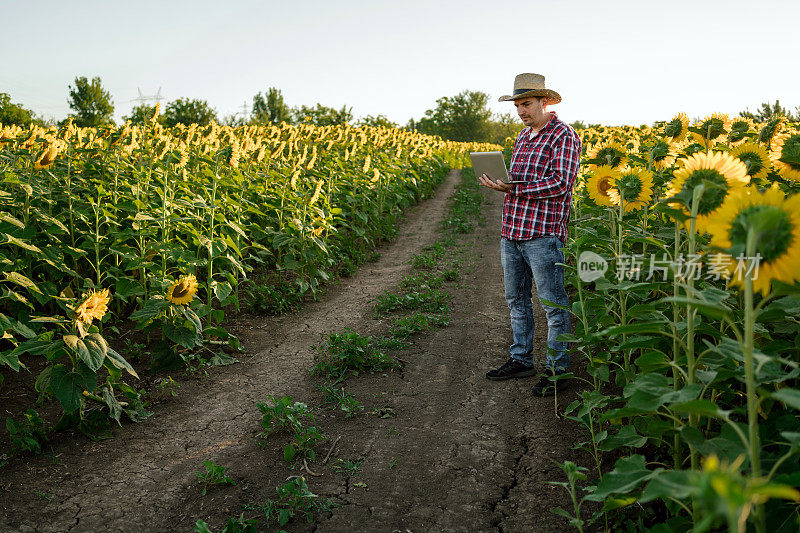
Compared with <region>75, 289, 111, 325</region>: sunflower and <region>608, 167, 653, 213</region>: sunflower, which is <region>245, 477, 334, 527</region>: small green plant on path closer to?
<region>75, 289, 111, 325</region>: sunflower

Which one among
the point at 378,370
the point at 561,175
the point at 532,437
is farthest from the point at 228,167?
the point at 532,437

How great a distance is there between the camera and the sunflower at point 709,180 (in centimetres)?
168

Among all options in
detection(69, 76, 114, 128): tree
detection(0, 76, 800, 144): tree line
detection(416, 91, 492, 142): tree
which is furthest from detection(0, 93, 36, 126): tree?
detection(416, 91, 492, 142): tree

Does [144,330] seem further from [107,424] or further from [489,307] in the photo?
[489,307]

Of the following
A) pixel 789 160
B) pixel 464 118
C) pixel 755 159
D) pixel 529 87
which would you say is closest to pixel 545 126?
pixel 529 87

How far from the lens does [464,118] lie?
51531 mm

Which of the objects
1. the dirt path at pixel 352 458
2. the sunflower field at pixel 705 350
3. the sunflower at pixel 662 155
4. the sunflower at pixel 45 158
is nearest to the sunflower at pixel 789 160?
the sunflower field at pixel 705 350

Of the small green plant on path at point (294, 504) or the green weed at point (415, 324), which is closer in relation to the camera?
the small green plant on path at point (294, 504)

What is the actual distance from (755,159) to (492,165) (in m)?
1.51

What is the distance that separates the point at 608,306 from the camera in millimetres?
2984

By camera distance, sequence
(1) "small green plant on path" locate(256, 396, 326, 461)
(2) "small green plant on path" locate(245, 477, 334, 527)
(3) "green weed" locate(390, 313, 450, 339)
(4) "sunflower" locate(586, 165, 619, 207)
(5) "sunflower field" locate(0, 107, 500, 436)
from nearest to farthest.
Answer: (2) "small green plant on path" locate(245, 477, 334, 527), (1) "small green plant on path" locate(256, 396, 326, 461), (5) "sunflower field" locate(0, 107, 500, 436), (4) "sunflower" locate(586, 165, 619, 207), (3) "green weed" locate(390, 313, 450, 339)

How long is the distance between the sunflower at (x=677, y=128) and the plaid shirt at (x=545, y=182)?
32.3 inches

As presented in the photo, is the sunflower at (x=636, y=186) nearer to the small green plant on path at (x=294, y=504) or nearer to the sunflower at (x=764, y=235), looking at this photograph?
the sunflower at (x=764, y=235)

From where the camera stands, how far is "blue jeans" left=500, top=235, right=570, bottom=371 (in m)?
3.65
